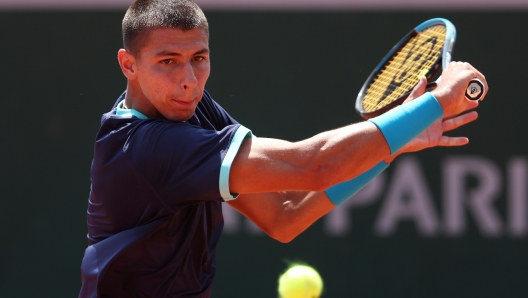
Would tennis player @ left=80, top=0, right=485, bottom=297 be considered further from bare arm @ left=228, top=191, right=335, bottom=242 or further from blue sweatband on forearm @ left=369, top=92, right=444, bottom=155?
bare arm @ left=228, top=191, right=335, bottom=242

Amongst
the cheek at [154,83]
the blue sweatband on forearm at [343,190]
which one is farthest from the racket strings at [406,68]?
the cheek at [154,83]

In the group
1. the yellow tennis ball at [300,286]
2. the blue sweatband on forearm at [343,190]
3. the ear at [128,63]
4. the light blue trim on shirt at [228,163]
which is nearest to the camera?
the light blue trim on shirt at [228,163]

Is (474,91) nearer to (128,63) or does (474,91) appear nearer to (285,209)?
(285,209)

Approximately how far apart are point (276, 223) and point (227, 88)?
2.31 m

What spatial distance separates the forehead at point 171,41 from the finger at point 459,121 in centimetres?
94

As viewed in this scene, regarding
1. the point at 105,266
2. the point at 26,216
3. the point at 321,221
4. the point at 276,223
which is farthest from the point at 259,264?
the point at 105,266

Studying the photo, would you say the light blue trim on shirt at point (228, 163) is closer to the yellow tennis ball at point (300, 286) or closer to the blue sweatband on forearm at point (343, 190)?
the blue sweatband on forearm at point (343, 190)

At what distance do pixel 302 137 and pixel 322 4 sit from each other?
881 mm

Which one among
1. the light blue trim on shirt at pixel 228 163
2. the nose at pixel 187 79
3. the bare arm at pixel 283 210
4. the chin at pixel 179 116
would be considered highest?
the nose at pixel 187 79

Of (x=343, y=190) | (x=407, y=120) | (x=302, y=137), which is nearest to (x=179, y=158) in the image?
(x=407, y=120)

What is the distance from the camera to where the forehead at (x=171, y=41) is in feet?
8.28

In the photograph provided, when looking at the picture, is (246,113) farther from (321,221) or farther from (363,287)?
(363,287)

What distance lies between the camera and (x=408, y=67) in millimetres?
3334

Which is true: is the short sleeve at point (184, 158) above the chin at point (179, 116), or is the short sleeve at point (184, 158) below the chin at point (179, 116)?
below
